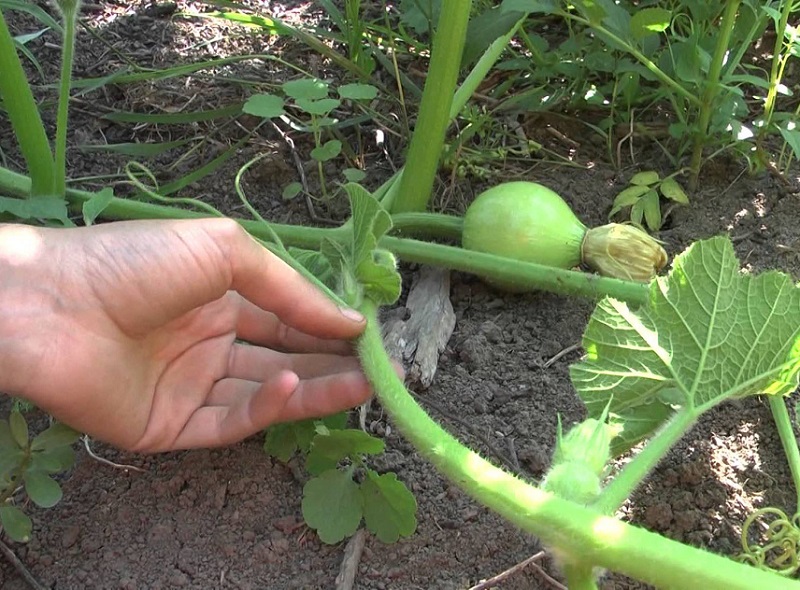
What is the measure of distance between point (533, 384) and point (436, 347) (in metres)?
0.21

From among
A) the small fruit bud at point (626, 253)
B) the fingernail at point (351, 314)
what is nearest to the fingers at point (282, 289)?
the fingernail at point (351, 314)

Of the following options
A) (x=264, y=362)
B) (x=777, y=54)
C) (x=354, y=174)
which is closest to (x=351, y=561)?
(x=264, y=362)

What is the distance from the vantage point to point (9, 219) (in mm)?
1847

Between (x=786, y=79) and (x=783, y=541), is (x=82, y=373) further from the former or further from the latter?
(x=786, y=79)

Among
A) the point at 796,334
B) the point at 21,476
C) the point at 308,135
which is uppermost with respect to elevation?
the point at 796,334

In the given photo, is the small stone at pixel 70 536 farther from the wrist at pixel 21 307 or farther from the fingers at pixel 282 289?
the fingers at pixel 282 289

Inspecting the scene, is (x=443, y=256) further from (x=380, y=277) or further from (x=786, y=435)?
(x=786, y=435)

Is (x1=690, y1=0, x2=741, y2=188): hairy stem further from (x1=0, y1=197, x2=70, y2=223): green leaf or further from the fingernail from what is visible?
(x1=0, y1=197, x2=70, y2=223): green leaf

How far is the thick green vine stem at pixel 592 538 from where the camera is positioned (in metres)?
1.01

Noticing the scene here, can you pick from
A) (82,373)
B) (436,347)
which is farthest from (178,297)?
(436,347)

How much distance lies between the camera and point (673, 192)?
205cm

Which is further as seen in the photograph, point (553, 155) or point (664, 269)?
point (553, 155)

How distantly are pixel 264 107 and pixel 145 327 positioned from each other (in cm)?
69

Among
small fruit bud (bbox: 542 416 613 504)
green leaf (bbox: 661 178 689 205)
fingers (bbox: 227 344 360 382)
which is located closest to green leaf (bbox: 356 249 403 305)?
fingers (bbox: 227 344 360 382)
